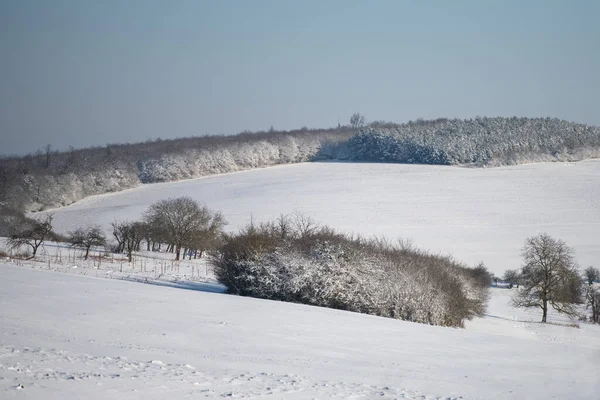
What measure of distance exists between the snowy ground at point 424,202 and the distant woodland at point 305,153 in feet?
16.2

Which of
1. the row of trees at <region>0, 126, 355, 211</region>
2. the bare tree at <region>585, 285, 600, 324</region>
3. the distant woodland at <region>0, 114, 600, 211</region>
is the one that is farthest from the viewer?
the distant woodland at <region>0, 114, 600, 211</region>

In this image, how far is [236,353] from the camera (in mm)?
15406

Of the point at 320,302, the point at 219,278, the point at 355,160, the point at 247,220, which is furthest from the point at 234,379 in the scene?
the point at 355,160

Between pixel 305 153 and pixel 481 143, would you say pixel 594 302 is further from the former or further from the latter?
pixel 305 153

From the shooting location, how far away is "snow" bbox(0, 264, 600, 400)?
11828 mm

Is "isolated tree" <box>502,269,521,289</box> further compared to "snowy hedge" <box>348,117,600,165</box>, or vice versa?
"snowy hedge" <box>348,117,600,165</box>

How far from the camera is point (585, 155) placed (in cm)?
10838

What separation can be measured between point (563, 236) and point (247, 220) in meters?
31.8

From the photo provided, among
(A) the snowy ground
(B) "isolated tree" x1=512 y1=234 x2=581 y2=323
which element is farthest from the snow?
(A) the snowy ground

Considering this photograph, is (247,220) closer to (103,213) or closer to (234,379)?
(103,213)

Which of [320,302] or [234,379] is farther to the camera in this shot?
[320,302]

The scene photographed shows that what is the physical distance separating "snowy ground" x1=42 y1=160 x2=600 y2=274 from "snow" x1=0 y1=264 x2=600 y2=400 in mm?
34239

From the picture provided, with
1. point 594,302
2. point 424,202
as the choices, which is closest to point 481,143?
point 424,202

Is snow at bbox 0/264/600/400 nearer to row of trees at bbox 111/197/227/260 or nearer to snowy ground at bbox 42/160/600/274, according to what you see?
row of trees at bbox 111/197/227/260
